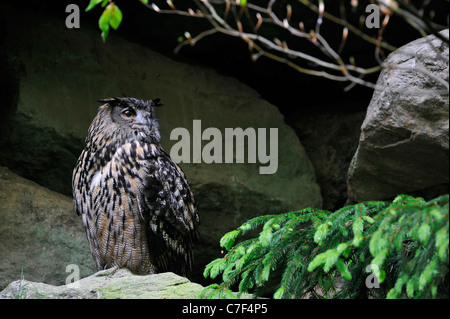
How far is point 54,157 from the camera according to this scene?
4383mm

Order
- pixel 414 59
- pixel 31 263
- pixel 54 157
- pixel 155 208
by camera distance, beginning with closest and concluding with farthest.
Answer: pixel 414 59
pixel 155 208
pixel 31 263
pixel 54 157

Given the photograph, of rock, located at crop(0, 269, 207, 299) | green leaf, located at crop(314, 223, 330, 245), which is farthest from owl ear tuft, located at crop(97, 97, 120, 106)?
green leaf, located at crop(314, 223, 330, 245)

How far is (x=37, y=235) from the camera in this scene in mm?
4164

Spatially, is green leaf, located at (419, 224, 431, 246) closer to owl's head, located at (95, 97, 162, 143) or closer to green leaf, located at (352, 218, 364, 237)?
green leaf, located at (352, 218, 364, 237)

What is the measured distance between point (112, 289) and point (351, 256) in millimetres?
1170

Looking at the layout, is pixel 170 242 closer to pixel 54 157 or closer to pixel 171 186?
pixel 171 186

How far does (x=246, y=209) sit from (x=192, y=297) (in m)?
1.77

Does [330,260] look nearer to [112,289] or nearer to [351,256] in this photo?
[351,256]

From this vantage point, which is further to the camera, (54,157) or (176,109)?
(176,109)

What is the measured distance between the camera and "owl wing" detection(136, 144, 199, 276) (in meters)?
3.49

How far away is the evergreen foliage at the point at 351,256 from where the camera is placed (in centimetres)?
212

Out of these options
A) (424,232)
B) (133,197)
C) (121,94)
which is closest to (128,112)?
(133,197)
